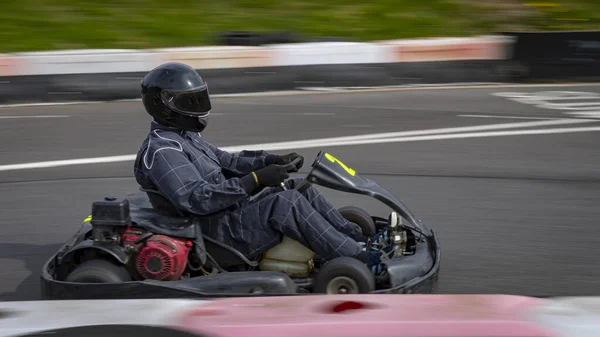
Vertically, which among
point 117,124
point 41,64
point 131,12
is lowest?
point 117,124

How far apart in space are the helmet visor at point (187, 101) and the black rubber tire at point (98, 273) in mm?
922

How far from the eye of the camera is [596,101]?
37.7 ft

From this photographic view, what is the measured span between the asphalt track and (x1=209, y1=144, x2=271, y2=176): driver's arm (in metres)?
1.33

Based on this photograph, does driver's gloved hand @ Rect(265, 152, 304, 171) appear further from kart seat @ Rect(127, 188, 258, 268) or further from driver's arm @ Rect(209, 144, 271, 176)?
kart seat @ Rect(127, 188, 258, 268)

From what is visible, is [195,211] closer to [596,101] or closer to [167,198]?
[167,198]

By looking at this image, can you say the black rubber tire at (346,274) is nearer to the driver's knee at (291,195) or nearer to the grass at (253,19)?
the driver's knee at (291,195)

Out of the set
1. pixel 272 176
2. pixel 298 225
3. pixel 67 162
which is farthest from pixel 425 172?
pixel 272 176

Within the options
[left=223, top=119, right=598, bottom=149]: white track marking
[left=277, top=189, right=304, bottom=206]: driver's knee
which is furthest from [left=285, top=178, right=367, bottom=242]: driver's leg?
[left=223, top=119, right=598, bottom=149]: white track marking

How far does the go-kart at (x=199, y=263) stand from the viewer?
4.54m

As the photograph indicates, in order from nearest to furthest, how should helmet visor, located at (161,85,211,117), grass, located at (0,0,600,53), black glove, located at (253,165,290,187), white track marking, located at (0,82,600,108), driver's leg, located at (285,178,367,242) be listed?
1. black glove, located at (253,165,290,187)
2. helmet visor, located at (161,85,211,117)
3. driver's leg, located at (285,178,367,242)
4. white track marking, located at (0,82,600,108)
5. grass, located at (0,0,600,53)

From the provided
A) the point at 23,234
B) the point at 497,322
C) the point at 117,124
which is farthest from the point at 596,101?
the point at 497,322

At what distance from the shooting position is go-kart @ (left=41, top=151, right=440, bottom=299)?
14.9 ft

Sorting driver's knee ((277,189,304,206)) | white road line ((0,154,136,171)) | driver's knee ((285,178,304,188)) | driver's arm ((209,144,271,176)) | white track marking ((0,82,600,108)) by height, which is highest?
white track marking ((0,82,600,108))

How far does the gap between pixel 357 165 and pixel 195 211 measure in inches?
149
